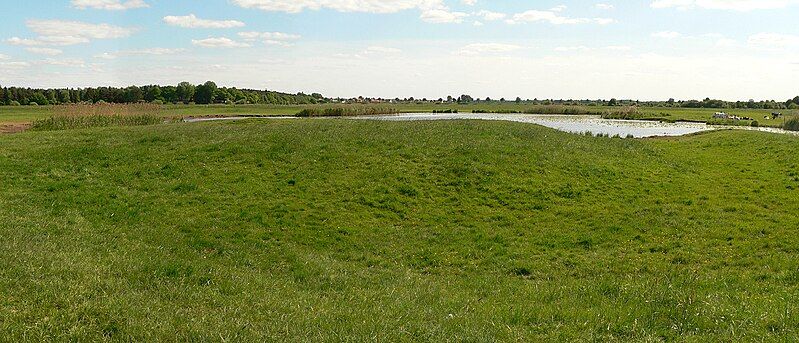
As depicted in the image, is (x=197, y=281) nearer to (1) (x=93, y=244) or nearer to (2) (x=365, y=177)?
(1) (x=93, y=244)

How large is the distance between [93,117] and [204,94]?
12344cm

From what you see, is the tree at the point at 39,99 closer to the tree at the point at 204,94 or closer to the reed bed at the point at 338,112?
the tree at the point at 204,94

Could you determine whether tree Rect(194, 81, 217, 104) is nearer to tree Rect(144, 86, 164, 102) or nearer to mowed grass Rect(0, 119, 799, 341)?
tree Rect(144, 86, 164, 102)

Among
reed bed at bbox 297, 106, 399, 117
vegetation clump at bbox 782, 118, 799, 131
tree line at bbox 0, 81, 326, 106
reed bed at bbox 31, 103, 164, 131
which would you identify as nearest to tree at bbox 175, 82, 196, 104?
tree line at bbox 0, 81, 326, 106

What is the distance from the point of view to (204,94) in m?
159

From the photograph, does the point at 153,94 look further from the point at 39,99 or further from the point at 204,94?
the point at 39,99

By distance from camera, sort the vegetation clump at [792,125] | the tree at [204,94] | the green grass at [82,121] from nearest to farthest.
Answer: the green grass at [82,121] → the vegetation clump at [792,125] → the tree at [204,94]

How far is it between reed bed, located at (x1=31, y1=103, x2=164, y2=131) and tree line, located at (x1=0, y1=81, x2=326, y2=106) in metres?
73.7

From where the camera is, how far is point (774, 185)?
67.1 ft

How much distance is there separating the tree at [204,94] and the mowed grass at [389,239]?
138m

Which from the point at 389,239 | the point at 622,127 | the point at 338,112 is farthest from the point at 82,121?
the point at 622,127

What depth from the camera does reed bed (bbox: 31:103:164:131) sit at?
132 ft

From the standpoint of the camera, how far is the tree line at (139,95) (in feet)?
405

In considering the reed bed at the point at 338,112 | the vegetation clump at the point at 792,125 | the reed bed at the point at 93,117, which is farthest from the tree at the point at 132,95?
the vegetation clump at the point at 792,125
